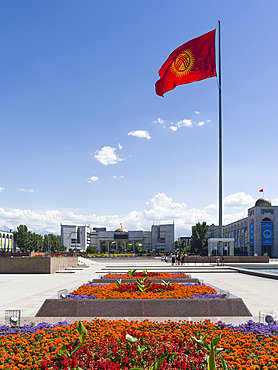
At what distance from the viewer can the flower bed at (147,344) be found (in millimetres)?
4984

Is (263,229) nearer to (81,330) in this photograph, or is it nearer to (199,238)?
(199,238)

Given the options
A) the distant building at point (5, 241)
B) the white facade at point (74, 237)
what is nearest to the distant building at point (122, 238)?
the white facade at point (74, 237)

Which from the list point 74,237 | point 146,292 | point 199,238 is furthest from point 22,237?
point 146,292

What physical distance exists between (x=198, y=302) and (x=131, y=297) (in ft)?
6.02

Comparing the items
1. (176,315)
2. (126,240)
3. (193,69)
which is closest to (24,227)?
(126,240)

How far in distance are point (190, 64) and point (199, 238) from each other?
60.7 metres

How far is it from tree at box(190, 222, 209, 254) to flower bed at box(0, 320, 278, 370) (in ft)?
224

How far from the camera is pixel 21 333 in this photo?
22.0 feet

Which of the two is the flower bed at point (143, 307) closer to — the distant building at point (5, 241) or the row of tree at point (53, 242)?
the row of tree at point (53, 242)

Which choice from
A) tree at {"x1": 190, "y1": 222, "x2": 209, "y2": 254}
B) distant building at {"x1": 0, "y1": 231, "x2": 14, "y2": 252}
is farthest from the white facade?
tree at {"x1": 190, "y1": 222, "x2": 209, "y2": 254}

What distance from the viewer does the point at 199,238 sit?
74.7 meters

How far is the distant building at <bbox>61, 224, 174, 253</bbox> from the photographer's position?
105 meters

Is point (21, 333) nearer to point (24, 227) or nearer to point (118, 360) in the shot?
point (118, 360)

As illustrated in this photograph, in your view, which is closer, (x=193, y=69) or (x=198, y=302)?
(x=198, y=302)
